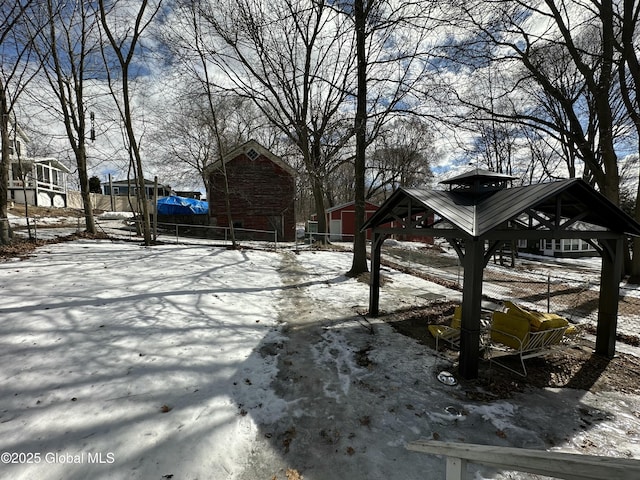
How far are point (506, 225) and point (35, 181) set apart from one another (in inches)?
1380

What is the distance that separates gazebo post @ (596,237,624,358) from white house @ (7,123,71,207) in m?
35.1

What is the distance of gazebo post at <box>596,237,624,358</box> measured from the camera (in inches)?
209

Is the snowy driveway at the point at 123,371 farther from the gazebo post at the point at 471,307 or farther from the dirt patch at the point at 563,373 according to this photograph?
the dirt patch at the point at 563,373

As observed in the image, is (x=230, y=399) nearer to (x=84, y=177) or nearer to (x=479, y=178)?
(x=479, y=178)

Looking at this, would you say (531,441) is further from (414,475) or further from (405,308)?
(405,308)

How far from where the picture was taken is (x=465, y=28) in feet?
33.4

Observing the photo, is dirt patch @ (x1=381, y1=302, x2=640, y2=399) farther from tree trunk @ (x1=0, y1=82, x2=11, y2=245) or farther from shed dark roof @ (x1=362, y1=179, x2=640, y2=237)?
tree trunk @ (x1=0, y1=82, x2=11, y2=245)

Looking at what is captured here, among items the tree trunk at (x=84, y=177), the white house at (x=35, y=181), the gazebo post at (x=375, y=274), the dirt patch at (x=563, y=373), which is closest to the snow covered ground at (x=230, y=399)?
→ the dirt patch at (x=563, y=373)

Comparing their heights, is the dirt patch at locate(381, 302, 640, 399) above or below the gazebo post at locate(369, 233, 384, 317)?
below

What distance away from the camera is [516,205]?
14.4 ft

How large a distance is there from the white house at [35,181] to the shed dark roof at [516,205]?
32.4 m

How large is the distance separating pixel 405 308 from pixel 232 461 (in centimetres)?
587

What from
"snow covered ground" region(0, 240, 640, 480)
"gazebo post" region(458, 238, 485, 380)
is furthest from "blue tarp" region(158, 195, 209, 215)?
"gazebo post" region(458, 238, 485, 380)

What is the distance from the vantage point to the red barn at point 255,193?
2214 cm
